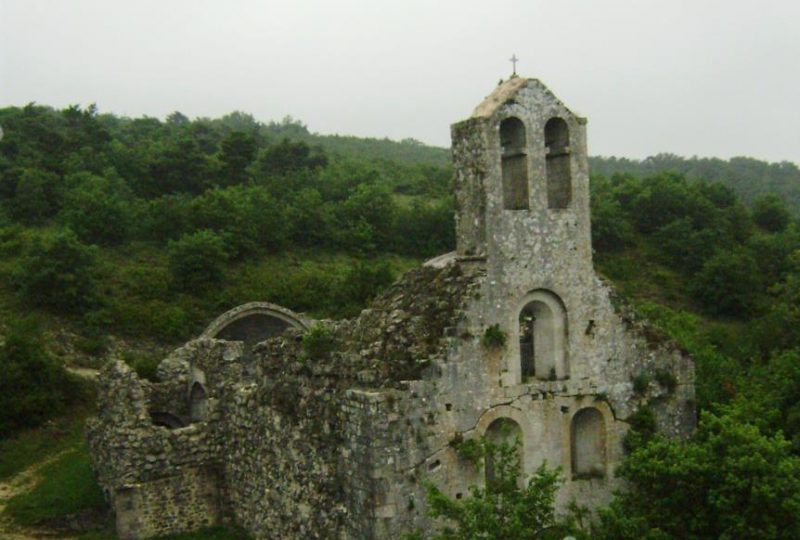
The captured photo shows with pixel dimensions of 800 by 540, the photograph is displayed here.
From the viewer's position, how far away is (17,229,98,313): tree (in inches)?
1435

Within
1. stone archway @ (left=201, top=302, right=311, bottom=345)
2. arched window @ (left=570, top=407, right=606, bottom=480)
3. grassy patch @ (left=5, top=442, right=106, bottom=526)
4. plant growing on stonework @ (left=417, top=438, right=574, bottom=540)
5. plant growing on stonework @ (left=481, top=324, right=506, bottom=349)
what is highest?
stone archway @ (left=201, top=302, right=311, bottom=345)

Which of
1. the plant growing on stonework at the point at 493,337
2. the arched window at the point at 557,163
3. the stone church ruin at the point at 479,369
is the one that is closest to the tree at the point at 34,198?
the stone church ruin at the point at 479,369

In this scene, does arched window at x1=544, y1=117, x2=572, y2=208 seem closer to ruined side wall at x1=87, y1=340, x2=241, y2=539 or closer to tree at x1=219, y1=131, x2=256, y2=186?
ruined side wall at x1=87, y1=340, x2=241, y2=539

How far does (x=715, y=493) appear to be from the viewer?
14.1 m

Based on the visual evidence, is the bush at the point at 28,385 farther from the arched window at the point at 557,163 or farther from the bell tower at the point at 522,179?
the arched window at the point at 557,163

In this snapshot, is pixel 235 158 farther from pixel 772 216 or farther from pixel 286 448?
pixel 286 448

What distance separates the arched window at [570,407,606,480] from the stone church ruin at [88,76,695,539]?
25 mm

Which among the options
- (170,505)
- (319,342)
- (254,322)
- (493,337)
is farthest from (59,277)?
(493,337)

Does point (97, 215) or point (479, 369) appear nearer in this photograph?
point (479, 369)

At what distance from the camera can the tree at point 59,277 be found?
120ft

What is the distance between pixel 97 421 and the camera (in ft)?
75.8

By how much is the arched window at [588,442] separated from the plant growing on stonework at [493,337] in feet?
7.57

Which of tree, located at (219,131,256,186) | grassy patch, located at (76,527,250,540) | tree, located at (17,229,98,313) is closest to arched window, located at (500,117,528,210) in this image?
grassy patch, located at (76,527,250,540)

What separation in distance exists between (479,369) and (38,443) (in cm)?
1714
